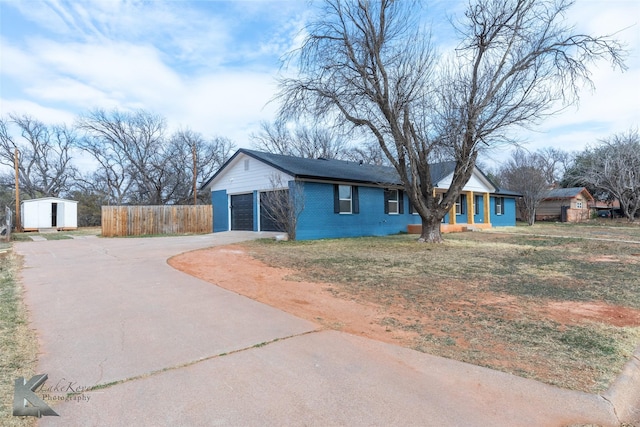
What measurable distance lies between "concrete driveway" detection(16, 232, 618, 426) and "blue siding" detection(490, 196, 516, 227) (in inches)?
984

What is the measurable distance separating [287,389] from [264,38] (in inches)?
473

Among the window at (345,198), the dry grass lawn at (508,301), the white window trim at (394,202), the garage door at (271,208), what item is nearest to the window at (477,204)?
the white window trim at (394,202)

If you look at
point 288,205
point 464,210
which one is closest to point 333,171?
point 288,205

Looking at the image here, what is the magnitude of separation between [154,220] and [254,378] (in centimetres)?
1911

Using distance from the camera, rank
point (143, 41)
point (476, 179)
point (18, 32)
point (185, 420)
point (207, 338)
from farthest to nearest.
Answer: point (476, 179)
point (143, 41)
point (18, 32)
point (207, 338)
point (185, 420)

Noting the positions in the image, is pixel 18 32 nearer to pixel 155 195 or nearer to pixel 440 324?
pixel 440 324

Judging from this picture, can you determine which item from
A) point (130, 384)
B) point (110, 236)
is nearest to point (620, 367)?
point (130, 384)

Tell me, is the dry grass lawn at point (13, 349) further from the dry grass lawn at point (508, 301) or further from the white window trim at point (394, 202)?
the white window trim at point (394, 202)

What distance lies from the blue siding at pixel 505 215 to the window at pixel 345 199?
13897 millimetres

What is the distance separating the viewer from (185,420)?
236 cm

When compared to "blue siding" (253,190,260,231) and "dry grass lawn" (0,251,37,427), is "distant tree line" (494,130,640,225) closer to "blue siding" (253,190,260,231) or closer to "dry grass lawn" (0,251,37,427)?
"blue siding" (253,190,260,231)

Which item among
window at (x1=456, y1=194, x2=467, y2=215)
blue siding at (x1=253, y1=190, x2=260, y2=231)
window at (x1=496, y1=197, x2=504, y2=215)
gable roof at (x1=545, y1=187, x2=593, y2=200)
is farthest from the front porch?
gable roof at (x1=545, y1=187, x2=593, y2=200)

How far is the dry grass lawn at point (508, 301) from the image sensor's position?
3.37 m

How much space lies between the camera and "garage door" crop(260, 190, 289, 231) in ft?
45.4
